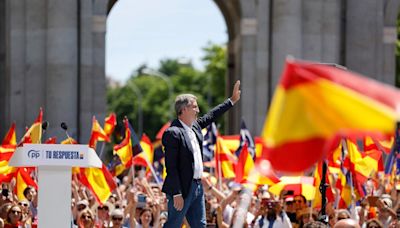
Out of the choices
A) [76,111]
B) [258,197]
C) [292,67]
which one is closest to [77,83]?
[76,111]

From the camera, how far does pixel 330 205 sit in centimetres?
1630

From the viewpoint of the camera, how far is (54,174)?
1065 cm

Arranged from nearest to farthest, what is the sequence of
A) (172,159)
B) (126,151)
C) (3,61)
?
(172,159)
(126,151)
(3,61)

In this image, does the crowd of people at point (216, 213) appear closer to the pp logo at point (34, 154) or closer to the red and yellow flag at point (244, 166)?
the red and yellow flag at point (244, 166)

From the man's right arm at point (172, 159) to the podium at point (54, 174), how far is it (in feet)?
3.51

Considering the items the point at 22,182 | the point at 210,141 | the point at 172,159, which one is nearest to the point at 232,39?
the point at 210,141

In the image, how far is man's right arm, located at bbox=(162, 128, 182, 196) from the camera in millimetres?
11375

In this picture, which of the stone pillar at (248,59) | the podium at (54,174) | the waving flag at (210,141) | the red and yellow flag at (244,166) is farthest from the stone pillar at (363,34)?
the podium at (54,174)

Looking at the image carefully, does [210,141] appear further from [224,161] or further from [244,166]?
[244,166]

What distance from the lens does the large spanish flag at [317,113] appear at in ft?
16.9

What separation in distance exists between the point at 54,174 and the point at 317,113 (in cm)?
582

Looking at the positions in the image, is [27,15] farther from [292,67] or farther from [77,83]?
[292,67]

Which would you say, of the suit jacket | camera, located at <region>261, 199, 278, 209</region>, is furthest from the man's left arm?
camera, located at <region>261, 199, 278, 209</region>

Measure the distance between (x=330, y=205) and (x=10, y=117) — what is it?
54.6 ft
